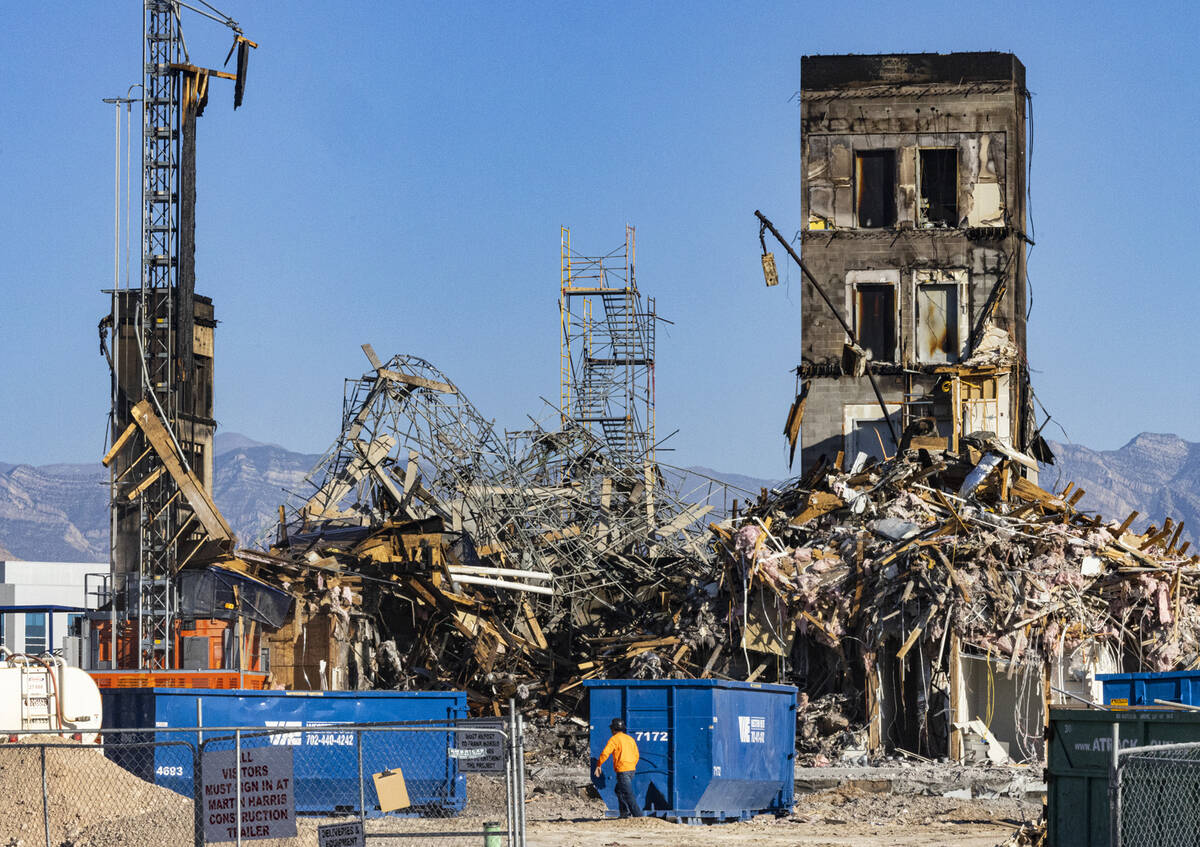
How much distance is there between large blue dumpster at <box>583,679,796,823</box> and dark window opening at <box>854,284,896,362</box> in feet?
73.3

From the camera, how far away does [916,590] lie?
89.0ft

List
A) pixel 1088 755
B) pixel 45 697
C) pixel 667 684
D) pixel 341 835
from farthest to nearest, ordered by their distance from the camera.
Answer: pixel 45 697
pixel 667 684
pixel 1088 755
pixel 341 835

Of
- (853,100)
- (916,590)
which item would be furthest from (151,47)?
(916,590)

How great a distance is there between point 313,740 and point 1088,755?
9.92 meters

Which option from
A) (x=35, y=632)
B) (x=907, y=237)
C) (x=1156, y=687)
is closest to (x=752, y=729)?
(x=1156, y=687)

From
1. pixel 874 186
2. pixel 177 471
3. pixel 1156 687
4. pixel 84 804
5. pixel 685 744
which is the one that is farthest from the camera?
pixel 874 186

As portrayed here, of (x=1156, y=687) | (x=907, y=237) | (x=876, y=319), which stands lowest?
(x=1156, y=687)

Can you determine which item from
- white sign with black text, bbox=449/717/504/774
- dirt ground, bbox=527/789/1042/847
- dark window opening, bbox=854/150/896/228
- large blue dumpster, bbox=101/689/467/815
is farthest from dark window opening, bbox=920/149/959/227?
white sign with black text, bbox=449/717/504/774

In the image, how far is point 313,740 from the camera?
20.0 metres

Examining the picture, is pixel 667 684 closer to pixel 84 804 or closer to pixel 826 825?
pixel 826 825

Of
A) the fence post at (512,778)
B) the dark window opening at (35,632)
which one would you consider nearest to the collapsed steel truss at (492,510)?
the fence post at (512,778)

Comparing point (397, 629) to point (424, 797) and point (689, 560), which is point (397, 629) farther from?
point (424, 797)

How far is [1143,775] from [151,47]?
107 feet

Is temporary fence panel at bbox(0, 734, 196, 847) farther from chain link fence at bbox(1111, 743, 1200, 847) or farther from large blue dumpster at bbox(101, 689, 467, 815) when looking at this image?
chain link fence at bbox(1111, 743, 1200, 847)
